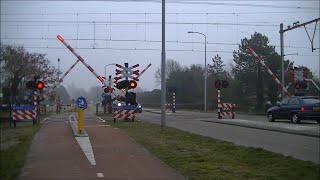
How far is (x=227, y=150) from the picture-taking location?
12297mm

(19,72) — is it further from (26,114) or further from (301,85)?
(301,85)

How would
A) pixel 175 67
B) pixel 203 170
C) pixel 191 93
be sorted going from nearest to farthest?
1. pixel 203 170
2. pixel 191 93
3. pixel 175 67

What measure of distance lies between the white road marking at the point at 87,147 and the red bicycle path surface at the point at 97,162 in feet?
0.36

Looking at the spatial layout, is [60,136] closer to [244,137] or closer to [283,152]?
[244,137]

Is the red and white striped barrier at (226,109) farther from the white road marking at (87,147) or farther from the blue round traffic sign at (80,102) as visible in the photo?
the white road marking at (87,147)

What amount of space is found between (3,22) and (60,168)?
342 cm

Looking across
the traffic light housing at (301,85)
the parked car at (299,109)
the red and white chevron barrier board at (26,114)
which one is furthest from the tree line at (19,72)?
the traffic light housing at (301,85)

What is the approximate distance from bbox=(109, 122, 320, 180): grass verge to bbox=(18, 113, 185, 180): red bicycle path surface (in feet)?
1.36

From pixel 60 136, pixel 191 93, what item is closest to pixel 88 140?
pixel 60 136

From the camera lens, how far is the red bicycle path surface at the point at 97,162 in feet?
28.8

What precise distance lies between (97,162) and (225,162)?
3143 millimetres

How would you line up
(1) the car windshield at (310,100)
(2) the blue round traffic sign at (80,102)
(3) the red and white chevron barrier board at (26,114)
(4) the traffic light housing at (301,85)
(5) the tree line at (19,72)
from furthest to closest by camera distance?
(4) the traffic light housing at (301,85) → (1) the car windshield at (310,100) → (3) the red and white chevron barrier board at (26,114) → (2) the blue round traffic sign at (80,102) → (5) the tree line at (19,72)

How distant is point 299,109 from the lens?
23656mm

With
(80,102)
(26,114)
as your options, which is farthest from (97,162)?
(26,114)
